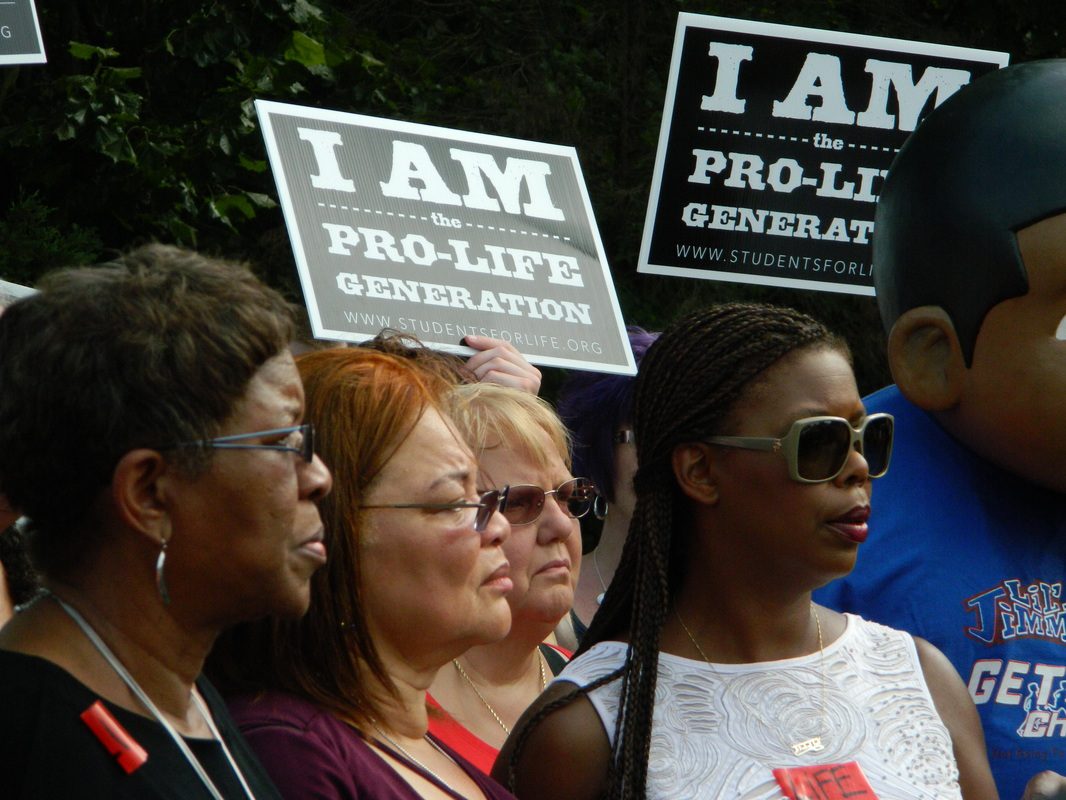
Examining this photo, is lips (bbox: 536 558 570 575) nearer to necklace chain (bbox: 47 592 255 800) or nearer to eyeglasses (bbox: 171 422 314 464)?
eyeglasses (bbox: 171 422 314 464)

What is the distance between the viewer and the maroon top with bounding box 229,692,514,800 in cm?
220

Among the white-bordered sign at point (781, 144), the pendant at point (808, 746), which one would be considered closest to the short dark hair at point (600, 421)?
the white-bordered sign at point (781, 144)

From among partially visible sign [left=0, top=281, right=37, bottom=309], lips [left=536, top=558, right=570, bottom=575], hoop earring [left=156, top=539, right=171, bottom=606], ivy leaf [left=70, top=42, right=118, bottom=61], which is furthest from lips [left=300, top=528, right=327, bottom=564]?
ivy leaf [left=70, top=42, right=118, bottom=61]

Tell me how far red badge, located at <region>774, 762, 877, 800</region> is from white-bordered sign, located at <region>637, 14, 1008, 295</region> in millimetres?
2018

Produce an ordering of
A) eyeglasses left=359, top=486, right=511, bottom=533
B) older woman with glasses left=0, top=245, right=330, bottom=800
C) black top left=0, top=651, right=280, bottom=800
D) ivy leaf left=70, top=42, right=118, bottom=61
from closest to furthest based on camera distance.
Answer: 1. black top left=0, top=651, right=280, bottom=800
2. older woman with glasses left=0, top=245, right=330, bottom=800
3. eyeglasses left=359, top=486, right=511, bottom=533
4. ivy leaf left=70, top=42, right=118, bottom=61

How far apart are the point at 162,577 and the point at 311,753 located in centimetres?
46

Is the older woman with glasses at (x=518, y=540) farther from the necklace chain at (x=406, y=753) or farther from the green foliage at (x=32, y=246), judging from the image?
the green foliage at (x=32, y=246)

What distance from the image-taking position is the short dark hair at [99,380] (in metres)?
1.85

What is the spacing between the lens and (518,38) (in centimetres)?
1006

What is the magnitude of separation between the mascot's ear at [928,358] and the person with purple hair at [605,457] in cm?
123

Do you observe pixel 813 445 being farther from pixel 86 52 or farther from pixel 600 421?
pixel 86 52

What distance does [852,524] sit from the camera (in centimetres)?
258

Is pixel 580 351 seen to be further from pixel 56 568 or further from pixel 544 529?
pixel 56 568

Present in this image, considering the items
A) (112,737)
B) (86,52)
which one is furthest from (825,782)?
(86,52)
